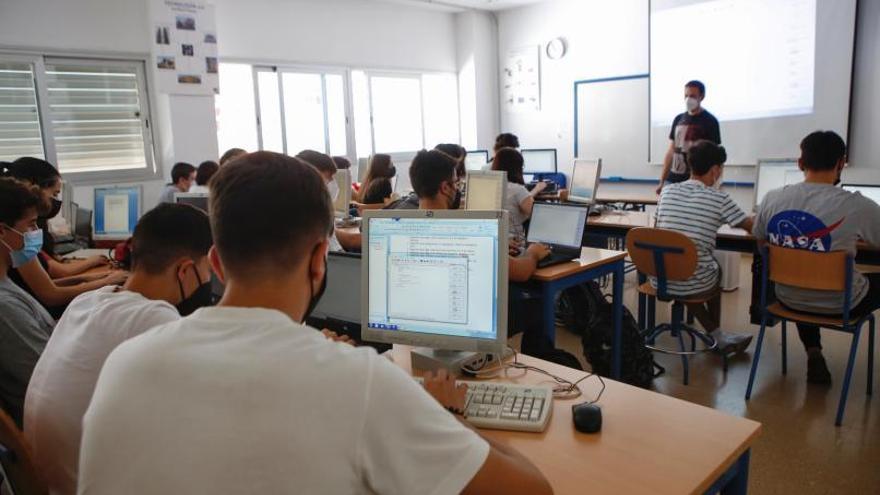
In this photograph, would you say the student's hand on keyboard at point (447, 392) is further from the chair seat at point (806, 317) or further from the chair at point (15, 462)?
the chair seat at point (806, 317)

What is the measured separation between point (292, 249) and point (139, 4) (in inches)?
251

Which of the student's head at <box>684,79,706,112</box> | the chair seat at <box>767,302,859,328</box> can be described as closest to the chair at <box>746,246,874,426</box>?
the chair seat at <box>767,302,859,328</box>

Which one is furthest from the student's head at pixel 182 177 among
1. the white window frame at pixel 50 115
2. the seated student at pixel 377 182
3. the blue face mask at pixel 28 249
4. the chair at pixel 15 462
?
the chair at pixel 15 462

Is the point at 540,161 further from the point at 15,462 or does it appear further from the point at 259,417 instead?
the point at 259,417

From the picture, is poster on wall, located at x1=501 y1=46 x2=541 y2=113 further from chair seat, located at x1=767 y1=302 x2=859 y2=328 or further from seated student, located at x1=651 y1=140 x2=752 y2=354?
chair seat, located at x1=767 y1=302 x2=859 y2=328

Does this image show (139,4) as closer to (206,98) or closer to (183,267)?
(206,98)

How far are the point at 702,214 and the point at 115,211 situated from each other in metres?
3.72

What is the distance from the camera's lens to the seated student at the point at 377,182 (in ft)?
18.2

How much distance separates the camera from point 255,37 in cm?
698

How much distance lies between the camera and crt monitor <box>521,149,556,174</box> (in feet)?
23.4

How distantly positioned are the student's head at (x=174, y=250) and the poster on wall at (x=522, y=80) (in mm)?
7631

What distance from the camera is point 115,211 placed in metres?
4.26

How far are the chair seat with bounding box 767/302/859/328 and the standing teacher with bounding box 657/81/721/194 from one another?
2501 mm

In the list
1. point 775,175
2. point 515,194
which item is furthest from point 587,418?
point 775,175
